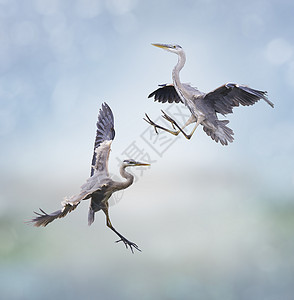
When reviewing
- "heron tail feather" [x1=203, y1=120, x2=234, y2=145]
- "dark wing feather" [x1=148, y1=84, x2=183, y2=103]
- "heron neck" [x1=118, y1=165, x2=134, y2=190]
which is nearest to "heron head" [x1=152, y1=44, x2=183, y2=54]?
"dark wing feather" [x1=148, y1=84, x2=183, y2=103]

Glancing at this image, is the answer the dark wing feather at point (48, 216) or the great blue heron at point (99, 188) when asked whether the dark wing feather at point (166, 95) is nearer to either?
the great blue heron at point (99, 188)

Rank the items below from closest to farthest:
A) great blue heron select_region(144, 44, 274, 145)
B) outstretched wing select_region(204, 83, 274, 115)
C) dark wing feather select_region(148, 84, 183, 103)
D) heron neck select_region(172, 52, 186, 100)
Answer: outstretched wing select_region(204, 83, 274, 115)
great blue heron select_region(144, 44, 274, 145)
heron neck select_region(172, 52, 186, 100)
dark wing feather select_region(148, 84, 183, 103)

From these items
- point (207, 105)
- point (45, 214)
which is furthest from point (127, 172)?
point (207, 105)

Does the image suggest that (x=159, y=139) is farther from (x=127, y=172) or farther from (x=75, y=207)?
(x=75, y=207)

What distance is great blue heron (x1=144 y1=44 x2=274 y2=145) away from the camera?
4.45 m

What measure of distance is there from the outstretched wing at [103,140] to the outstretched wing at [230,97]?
0.97 m

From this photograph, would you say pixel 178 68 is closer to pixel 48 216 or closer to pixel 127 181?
pixel 127 181

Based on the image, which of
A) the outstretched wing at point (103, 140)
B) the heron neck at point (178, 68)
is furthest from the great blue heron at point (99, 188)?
the heron neck at point (178, 68)

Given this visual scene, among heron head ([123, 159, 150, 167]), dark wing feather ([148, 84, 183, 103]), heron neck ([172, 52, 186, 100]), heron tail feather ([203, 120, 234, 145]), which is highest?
dark wing feather ([148, 84, 183, 103])

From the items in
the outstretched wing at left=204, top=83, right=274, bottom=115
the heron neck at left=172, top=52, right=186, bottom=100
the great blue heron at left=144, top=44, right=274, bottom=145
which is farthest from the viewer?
the heron neck at left=172, top=52, right=186, bottom=100

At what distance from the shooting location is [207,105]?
4570 millimetres

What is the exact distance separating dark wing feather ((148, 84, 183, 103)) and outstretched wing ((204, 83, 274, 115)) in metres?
0.68

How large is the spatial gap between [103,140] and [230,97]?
1.30 meters

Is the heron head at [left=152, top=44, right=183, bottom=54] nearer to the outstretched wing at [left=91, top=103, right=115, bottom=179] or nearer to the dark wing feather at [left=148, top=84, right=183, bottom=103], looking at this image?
the dark wing feather at [left=148, top=84, right=183, bottom=103]
